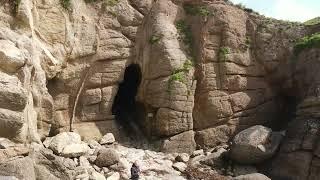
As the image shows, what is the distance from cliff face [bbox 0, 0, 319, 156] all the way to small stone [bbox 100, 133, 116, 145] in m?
0.39

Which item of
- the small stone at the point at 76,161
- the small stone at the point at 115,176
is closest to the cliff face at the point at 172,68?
the small stone at the point at 76,161

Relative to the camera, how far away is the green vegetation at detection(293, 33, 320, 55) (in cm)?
2277

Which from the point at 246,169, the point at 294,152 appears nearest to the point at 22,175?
the point at 246,169

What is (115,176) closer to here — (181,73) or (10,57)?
(10,57)

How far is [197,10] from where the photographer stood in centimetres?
2458

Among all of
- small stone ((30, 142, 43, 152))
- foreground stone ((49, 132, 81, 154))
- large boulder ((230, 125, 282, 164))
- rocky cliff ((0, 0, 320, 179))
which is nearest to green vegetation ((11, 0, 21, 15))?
rocky cliff ((0, 0, 320, 179))

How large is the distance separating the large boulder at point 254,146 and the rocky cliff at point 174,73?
53cm

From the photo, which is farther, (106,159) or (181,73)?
(181,73)

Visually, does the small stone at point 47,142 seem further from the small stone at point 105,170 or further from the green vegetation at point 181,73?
the green vegetation at point 181,73

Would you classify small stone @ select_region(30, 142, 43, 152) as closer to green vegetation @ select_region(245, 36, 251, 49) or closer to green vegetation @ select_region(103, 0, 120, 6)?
green vegetation @ select_region(103, 0, 120, 6)

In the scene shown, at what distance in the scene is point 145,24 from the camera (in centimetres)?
2402

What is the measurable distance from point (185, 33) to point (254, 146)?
7.32 meters

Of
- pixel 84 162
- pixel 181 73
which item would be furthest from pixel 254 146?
pixel 84 162

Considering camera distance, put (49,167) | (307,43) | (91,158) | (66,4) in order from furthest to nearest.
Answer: (307,43), (66,4), (91,158), (49,167)
